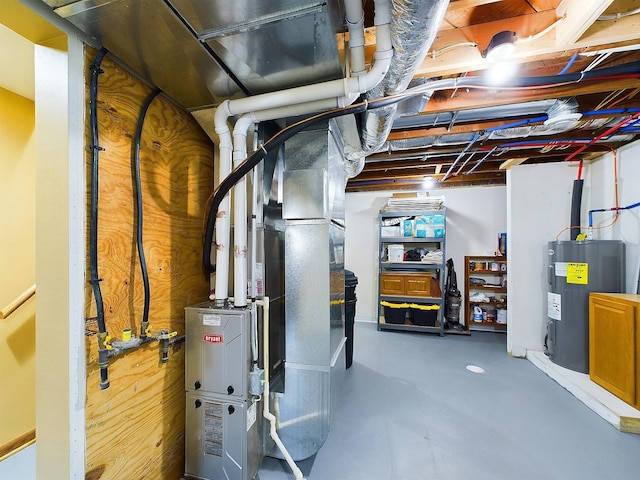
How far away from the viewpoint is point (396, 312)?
4.04 m

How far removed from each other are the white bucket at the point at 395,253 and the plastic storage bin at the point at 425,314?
767 millimetres

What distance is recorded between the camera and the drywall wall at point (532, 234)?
3.15 meters

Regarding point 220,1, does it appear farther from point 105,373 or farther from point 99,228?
point 105,373

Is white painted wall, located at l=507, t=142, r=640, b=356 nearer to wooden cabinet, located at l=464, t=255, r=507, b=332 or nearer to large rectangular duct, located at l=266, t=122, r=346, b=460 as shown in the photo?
wooden cabinet, located at l=464, t=255, r=507, b=332

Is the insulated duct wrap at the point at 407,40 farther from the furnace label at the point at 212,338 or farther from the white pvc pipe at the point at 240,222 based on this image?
the furnace label at the point at 212,338

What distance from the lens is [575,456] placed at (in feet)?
5.42

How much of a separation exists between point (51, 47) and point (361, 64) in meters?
1.34

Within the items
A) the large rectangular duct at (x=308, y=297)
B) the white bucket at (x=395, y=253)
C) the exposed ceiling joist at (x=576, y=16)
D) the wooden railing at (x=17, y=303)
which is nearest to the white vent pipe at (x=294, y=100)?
the large rectangular duct at (x=308, y=297)

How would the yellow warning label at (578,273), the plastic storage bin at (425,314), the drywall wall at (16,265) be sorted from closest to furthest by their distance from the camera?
the drywall wall at (16,265)
the yellow warning label at (578,273)
the plastic storage bin at (425,314)

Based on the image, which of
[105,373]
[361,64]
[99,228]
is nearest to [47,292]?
[99,228]

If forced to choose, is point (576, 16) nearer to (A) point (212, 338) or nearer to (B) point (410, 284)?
(A) point (212, 338)

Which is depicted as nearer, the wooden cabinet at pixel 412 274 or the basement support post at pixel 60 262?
the basement support post at pixel 60 262

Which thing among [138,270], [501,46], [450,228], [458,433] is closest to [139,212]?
[138,270]

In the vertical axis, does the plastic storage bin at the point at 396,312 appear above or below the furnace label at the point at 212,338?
below
